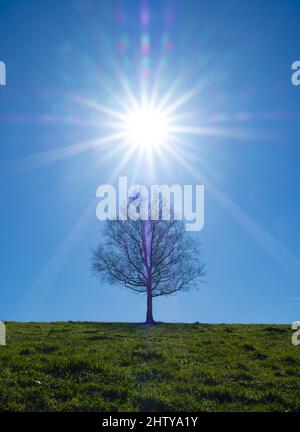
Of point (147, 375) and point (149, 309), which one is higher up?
point (149, 309)

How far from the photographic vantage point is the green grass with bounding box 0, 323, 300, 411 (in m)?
12.7

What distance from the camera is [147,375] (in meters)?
15.3

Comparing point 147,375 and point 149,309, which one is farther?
point 149,309

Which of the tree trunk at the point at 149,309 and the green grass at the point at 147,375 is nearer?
the green grass at the point at 147,375

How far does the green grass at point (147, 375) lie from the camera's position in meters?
12.7

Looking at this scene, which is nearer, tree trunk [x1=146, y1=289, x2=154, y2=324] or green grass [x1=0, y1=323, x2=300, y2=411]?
green grass [x1=0, y1=323, x2=300, y2=411]

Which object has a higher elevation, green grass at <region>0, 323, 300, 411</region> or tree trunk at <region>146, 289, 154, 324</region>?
tree trunk at <region>146, 289, 154, 324</region>

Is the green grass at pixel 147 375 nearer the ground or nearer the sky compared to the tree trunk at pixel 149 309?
nearer the ground
